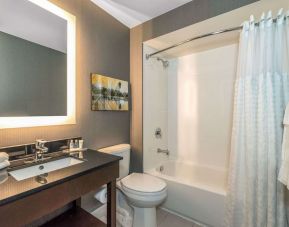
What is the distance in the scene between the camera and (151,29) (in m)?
2.05

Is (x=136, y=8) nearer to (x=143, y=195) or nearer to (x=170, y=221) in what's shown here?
(x=143, y=195)

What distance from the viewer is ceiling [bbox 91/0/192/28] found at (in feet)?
5.72

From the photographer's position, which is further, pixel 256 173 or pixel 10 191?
pixel 256 173

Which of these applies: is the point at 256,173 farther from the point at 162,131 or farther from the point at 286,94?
the point at 162,131

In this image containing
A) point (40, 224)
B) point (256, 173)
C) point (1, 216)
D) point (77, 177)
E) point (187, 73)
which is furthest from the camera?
point (187, 73)

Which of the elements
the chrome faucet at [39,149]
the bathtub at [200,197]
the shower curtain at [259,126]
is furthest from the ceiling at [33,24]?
the bathtub at [200,197]

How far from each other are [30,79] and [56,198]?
91 cm

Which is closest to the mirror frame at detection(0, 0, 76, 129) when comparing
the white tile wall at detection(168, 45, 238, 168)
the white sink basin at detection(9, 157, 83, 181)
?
the white sink basin at detection(9, 157, 83, 181)

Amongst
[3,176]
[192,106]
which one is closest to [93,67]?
[3,176]

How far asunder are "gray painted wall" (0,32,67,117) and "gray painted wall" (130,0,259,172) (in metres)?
0.90

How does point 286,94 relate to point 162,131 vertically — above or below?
above

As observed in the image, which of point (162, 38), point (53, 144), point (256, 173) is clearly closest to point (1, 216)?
point (53, 144)

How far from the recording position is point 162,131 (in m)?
2.58

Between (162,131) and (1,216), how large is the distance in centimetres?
208
